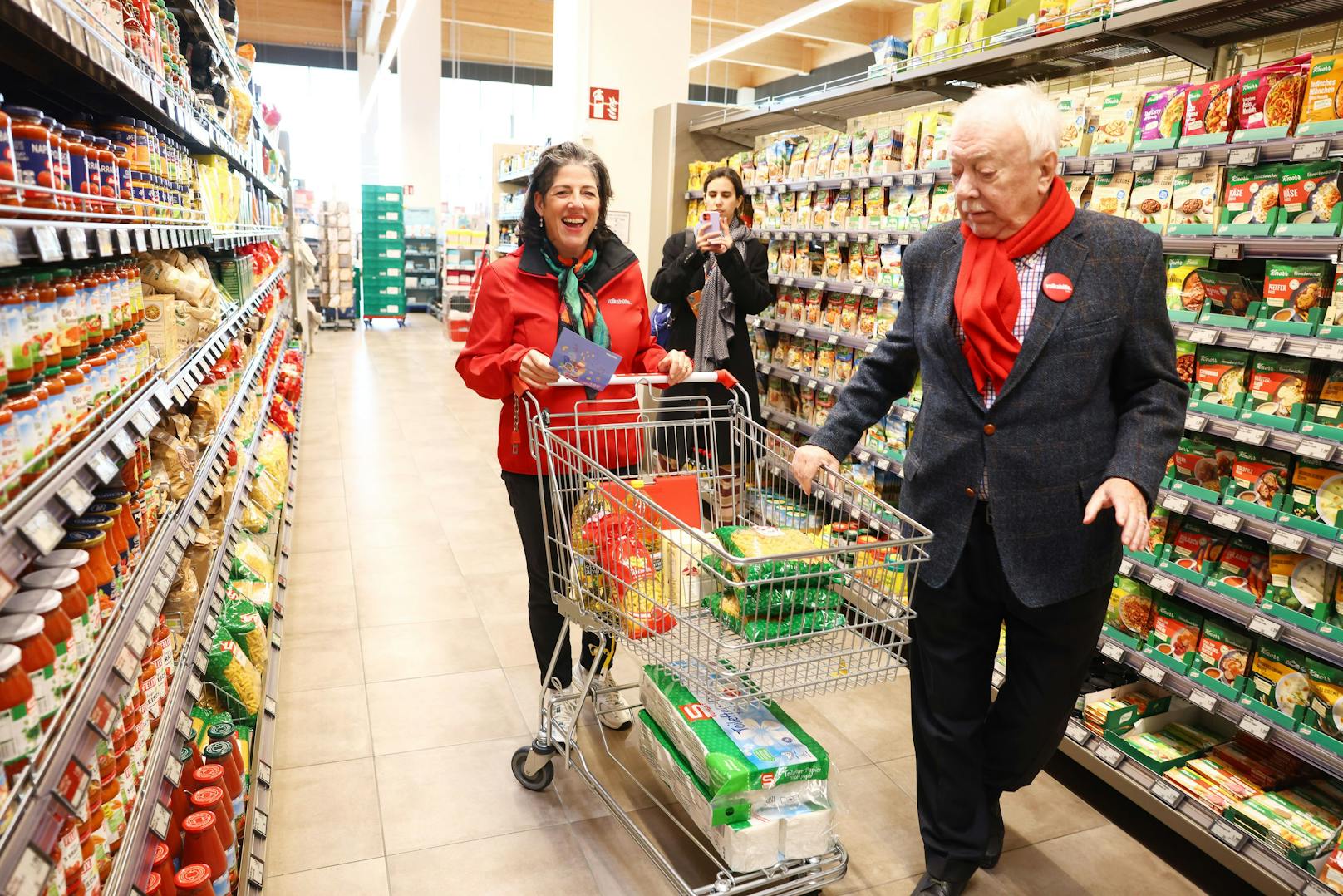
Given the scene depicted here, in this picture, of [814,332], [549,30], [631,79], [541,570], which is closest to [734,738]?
[541,570]

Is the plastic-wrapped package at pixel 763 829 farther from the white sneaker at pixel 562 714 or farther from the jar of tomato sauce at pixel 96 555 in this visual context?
the jar of tomato sauce at pixel 96 555

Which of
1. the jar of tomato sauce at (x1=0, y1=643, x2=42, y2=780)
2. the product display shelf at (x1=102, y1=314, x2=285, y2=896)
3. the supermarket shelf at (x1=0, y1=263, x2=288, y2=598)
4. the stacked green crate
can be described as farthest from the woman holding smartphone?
the stacked green crate

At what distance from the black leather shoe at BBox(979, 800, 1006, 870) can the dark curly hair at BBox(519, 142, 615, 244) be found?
1.93m

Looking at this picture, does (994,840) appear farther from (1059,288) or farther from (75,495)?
(75,495)

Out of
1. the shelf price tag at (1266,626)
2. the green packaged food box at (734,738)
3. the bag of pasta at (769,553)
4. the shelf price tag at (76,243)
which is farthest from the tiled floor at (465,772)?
the shelf price tag at (76,243)

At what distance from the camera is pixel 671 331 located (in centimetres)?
476

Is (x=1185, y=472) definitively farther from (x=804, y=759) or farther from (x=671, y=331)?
(x=671, y=331)

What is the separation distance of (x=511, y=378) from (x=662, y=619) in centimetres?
79

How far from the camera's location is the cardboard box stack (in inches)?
540

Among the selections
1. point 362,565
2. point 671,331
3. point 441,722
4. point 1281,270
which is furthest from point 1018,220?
point 362,565

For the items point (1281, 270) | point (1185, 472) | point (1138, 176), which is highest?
point (1138, 176)

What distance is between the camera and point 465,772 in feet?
9.26

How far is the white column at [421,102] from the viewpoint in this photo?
1423cm

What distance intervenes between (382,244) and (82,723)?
46.5 ft
